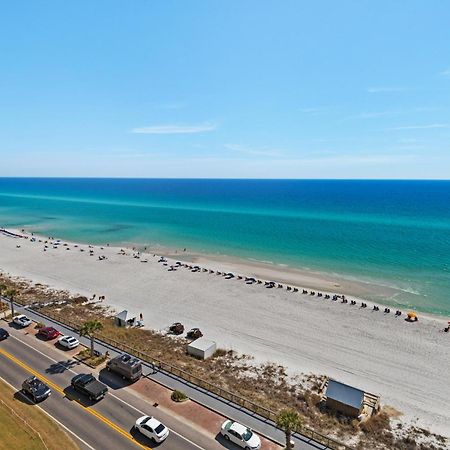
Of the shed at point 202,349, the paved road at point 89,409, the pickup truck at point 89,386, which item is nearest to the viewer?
the paved road at point 89,409

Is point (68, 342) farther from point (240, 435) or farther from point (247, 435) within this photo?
point (247, 435)

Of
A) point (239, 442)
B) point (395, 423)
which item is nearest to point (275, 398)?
point (239, 442)

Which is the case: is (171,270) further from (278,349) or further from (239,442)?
(239,442)

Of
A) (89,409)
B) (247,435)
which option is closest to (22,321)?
(89,409)

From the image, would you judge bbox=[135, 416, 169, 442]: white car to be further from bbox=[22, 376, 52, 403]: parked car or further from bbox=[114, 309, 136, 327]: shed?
bbox=[114, 309, 136, 327]: shed

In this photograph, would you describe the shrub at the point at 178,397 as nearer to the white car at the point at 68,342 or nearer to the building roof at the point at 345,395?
the building roof at the point at 345,395

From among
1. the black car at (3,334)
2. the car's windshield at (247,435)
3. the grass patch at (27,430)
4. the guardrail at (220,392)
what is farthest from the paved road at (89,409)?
the guardrail at (220,392)
